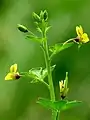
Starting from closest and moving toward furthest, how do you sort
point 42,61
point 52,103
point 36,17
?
point 52,103, point 36,17, point 42,61

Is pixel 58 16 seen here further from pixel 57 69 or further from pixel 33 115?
pixel 33 115

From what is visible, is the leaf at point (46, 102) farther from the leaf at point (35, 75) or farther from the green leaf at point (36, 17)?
the green leaf at point (36, 17)

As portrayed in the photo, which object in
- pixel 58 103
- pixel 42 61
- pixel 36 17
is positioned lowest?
pixel 58 103

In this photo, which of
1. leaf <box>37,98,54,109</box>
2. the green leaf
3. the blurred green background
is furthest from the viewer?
the blurred green background

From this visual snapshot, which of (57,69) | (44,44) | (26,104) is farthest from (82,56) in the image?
(44,44)

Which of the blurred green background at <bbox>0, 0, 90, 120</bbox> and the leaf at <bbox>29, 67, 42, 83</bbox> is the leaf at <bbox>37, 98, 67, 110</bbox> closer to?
the leaf at <bbox>29, 67, 42, 83</bbox>

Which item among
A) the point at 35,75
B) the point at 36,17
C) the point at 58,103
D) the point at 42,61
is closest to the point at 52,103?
the point at 58,103

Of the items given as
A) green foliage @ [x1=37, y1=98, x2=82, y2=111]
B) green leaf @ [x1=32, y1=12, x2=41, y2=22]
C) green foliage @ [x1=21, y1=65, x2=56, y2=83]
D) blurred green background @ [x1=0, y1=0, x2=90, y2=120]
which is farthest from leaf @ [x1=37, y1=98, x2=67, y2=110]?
blurred green background @ [x1=0, y1=0, x2=90, y2=120]

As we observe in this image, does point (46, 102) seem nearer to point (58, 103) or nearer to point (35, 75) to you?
point (58, 103)
